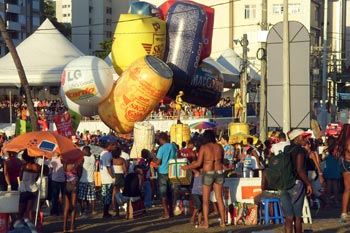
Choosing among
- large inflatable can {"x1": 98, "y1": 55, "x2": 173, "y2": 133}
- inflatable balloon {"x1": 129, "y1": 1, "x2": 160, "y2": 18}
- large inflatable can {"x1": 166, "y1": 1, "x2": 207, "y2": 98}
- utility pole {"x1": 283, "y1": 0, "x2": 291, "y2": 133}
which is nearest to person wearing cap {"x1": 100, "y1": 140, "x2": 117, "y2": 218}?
utility pole {"x1": 283, "y1": 0, "x2": 291, "y2": 133}

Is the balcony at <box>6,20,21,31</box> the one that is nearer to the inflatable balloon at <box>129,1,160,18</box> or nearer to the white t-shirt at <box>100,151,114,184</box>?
the inflatable balloon at <box>129,1,160,18</box>

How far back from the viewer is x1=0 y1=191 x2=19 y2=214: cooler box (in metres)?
13.8

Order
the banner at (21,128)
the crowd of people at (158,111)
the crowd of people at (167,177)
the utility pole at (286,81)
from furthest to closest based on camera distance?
the crowd of people at (158,111) → the banner at (21,128) → the utility pole at (286,81) → the crowd of people at (167,177)

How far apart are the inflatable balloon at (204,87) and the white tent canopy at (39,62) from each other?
17456mm

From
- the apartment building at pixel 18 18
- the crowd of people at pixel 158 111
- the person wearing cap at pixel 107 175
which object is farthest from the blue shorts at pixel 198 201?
the apartment building at pixel 18 18

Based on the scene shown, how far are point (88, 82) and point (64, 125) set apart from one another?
2.96 metres

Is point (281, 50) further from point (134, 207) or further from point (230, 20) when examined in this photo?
point (230, 20)

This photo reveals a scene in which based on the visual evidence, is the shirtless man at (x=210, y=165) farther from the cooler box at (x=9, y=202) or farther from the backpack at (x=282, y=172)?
the cooler box at (x=9, y=202)

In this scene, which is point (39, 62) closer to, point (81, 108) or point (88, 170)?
point (81, 108)

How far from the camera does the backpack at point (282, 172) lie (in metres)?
12.8

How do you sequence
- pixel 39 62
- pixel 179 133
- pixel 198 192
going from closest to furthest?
pixel 198 192, pixel 179 133, pixel 39 62

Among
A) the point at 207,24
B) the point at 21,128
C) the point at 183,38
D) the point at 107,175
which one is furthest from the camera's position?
the point at 207,24

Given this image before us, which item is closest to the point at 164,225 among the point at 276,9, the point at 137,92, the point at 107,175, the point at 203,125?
the point at 107,175

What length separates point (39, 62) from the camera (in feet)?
164
